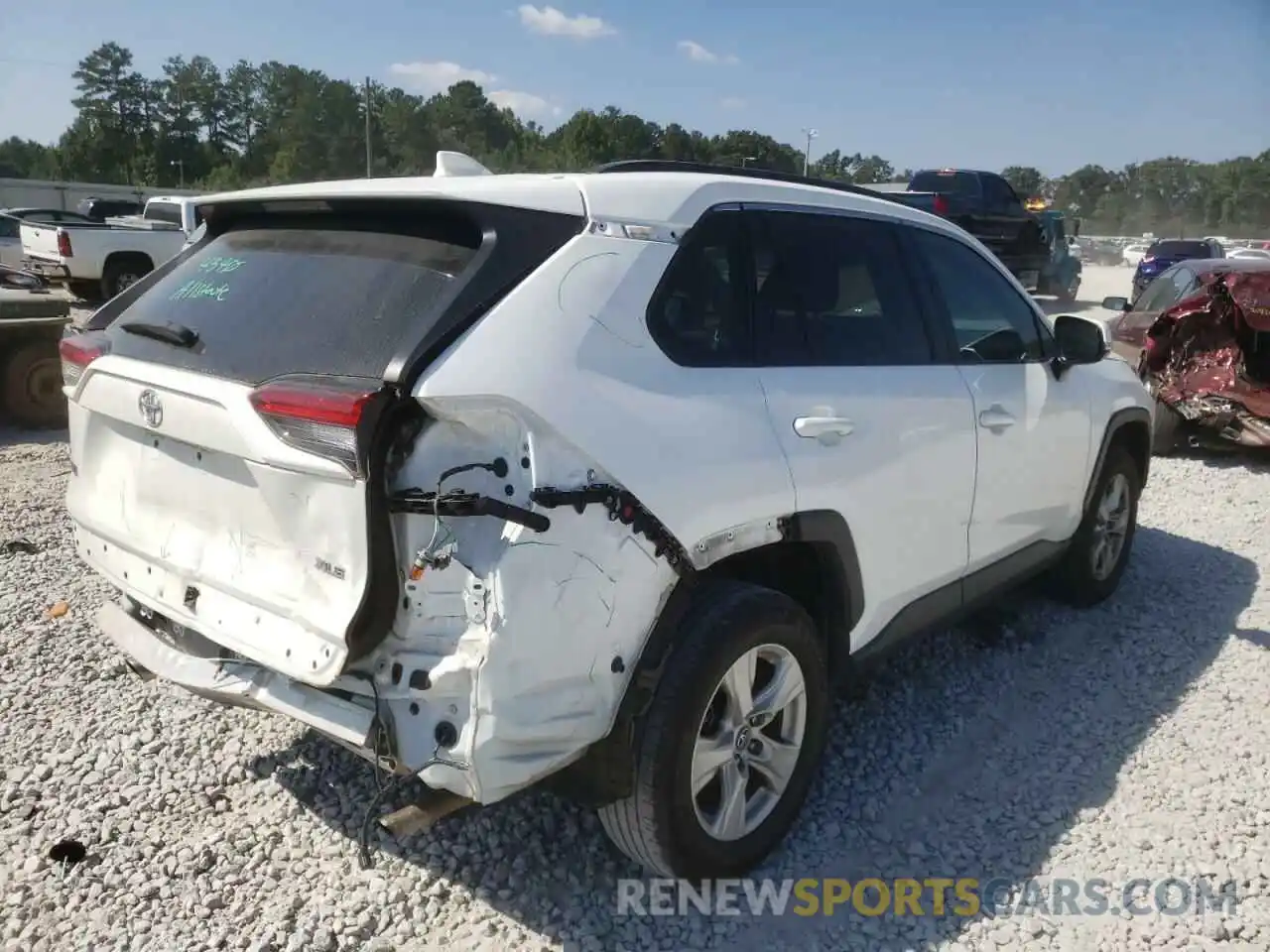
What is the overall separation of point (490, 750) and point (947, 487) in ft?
6.45

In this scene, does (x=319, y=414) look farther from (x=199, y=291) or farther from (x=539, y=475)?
(x=199, y=291)

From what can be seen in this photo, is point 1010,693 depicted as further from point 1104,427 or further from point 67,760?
point 67,760

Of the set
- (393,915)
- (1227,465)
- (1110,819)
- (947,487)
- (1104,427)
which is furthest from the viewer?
(1227,465)

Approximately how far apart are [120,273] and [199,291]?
15.1 metres

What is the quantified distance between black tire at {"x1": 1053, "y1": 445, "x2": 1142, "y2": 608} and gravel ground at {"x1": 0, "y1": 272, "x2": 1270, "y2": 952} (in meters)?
0.29

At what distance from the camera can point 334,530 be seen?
7.31 feet

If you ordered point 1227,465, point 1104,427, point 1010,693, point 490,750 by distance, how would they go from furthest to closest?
point 1227,465, point 1104,427, point 1010,693, point 490,750

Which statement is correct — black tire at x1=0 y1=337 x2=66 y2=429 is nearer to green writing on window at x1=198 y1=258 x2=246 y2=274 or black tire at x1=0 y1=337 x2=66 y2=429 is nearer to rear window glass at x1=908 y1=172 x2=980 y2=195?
green writing on window at x1=198 y1=258 x2=246 y2=274

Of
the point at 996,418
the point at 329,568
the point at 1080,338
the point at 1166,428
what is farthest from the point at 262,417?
the point at 1166,428

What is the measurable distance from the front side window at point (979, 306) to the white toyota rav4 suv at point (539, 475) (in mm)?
281

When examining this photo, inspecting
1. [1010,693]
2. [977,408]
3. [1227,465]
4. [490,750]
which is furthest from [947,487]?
[1227,465]

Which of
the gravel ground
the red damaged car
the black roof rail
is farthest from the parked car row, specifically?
the black roof rail

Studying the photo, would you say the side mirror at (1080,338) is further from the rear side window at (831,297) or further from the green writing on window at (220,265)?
the green writing on window at (220,265)

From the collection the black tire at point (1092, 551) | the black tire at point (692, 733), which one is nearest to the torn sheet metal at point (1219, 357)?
the black tire at point (1092, 551)
